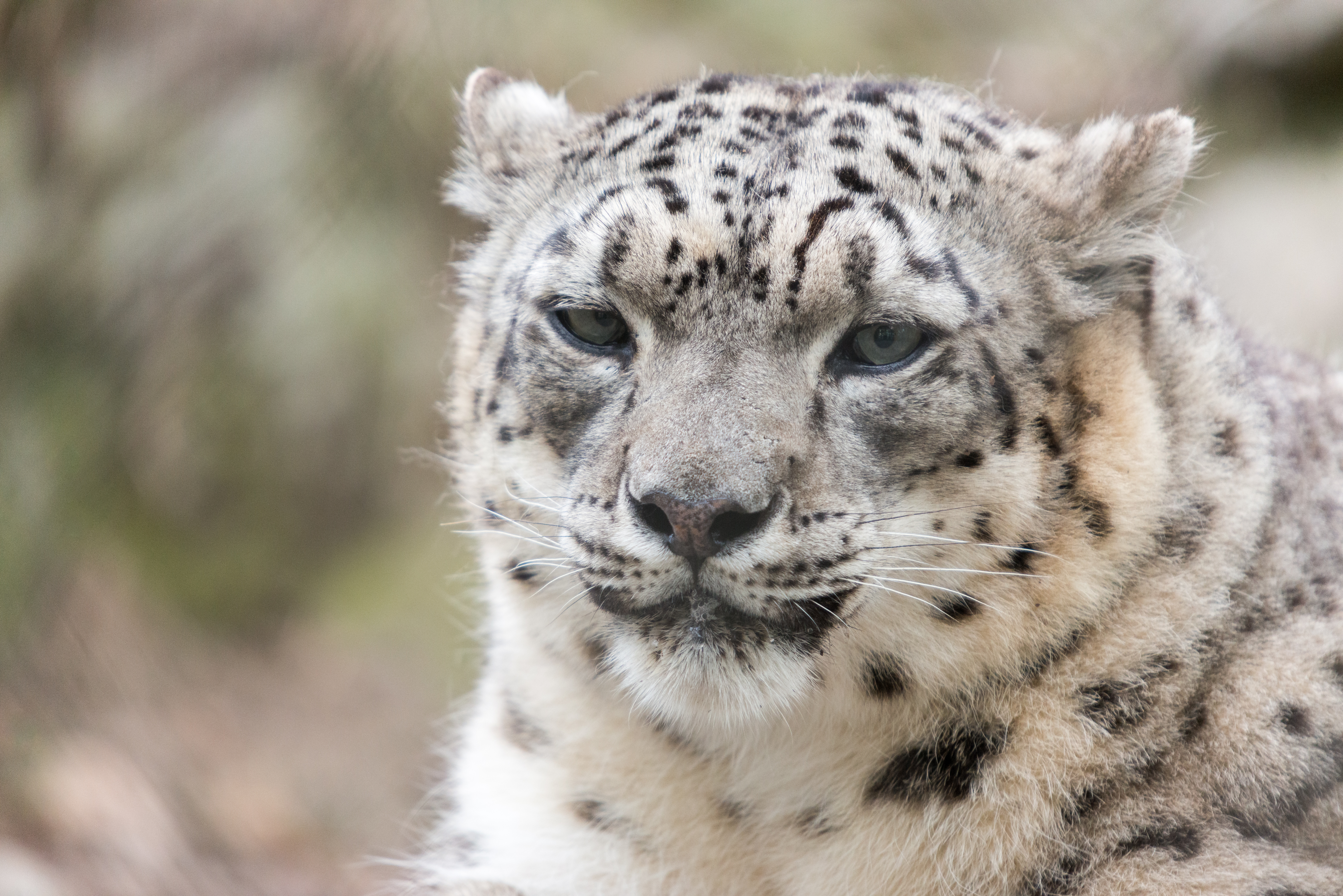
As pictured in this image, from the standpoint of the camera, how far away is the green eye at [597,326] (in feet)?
11.7

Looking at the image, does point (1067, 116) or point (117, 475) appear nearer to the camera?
point (117, 475)

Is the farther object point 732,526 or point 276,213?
point 276,213

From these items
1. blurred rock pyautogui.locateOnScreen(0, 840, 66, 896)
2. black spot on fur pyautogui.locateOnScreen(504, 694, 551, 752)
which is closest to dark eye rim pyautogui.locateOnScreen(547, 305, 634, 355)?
black spot on fur pyautogui.locateOnScreen(504, 694, 551, 752)

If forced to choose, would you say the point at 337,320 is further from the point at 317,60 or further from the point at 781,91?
the point at 781,91

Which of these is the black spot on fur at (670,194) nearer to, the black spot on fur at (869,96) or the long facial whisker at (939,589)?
the black spot on fur at (869,96)

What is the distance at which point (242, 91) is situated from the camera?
28.1 feet

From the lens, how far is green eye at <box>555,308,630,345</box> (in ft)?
11.7

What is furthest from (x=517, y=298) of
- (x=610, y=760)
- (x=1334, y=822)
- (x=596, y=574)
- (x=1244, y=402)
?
(x=1334, y=822)

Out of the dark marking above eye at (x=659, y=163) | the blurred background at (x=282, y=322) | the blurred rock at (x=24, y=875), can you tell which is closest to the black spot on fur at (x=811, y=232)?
the dark marking above eye at (x=659, y=163)

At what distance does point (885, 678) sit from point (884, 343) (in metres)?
0.92

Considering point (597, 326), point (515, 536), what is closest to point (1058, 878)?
point (515, 536)

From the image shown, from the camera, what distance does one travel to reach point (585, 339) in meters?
3.64

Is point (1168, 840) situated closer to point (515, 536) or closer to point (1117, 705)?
point (1117, 705)

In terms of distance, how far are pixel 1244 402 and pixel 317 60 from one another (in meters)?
6.68
